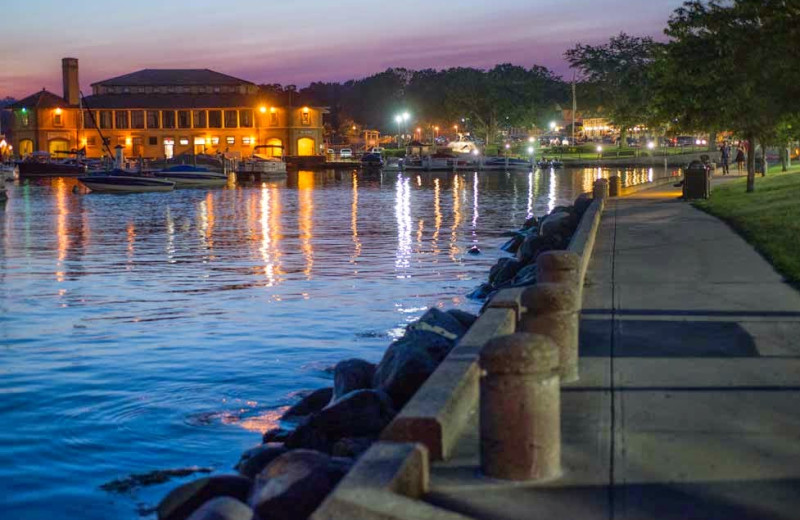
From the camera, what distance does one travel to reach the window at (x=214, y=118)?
397 feet

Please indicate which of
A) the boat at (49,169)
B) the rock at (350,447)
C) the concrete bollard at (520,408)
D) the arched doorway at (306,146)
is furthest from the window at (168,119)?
the concrete bollard at (520,408)

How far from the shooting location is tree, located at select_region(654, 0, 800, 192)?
104ft

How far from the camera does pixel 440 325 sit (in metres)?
13.7

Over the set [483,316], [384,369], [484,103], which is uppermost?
[484,103]

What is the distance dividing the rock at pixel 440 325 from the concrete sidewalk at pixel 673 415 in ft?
5.72

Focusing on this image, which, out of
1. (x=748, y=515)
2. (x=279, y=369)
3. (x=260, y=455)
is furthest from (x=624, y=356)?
(x=279, y=369)

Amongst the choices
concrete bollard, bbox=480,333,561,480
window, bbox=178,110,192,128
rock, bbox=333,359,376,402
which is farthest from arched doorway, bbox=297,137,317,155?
concrete bollard, bbox=480,333,561,480

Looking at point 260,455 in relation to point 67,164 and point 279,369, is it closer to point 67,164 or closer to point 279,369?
point 279,369

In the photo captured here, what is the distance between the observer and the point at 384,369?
11641 millimetres

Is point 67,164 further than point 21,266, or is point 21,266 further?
point 67,164

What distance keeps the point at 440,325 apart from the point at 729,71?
24.4 m

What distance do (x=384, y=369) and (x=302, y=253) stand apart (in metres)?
21.7

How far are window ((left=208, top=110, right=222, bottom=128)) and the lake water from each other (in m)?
73.1

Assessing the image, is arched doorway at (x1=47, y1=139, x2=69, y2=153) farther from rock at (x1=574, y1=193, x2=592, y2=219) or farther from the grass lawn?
rock at (x1=574, y1=193, x2=592, y2=219)
